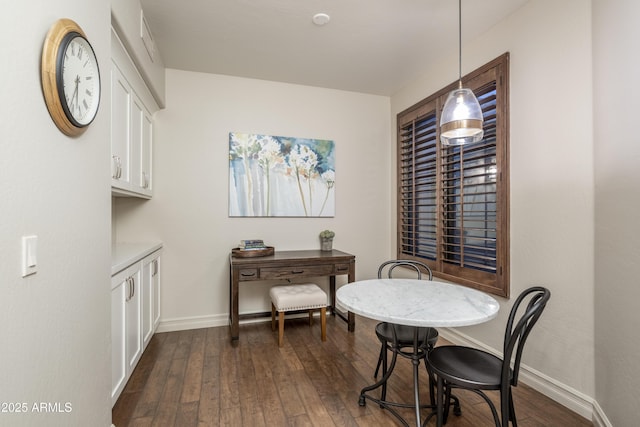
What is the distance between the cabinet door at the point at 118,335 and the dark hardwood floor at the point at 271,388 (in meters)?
0.16

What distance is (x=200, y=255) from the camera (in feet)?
11.0

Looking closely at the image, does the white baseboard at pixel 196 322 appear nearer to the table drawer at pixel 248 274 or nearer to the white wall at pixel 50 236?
the table drawer at pixel 248 274

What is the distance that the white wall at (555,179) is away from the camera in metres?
1.89

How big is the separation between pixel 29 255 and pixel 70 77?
0.68 metres

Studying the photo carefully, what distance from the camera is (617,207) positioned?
1.63 metres

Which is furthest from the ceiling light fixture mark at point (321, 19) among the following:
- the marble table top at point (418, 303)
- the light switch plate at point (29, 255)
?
the light switch plate at point (29, 255)

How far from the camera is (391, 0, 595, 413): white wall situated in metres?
1.89

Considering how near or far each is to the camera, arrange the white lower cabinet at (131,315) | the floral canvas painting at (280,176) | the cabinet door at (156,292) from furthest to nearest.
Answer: the floral canvas painting at (280,176)
the cabinet door at (156,292)
the white lower cabinet at (131,315)

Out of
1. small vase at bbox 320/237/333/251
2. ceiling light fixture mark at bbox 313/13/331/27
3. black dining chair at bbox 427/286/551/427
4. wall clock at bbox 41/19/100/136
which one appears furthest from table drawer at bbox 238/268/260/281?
ceiling light fixture mark at bbox 313/13/331/27

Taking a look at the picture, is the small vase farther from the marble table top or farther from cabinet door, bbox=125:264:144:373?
cabinet door, bbox=125:264:144:373

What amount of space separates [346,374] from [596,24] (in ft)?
9.22

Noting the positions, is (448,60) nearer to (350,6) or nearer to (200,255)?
(350,6)

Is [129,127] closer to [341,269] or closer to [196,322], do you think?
[196,322]

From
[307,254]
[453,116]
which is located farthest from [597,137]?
[307,254]
